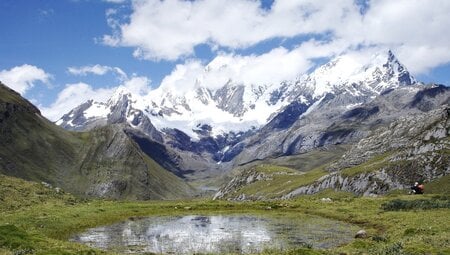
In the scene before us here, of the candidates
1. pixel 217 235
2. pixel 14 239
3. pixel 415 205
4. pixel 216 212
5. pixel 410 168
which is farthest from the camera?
pixel 410 168

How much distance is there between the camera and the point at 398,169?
160625 millimetres

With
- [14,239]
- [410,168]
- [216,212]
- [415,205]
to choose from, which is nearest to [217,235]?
[14,239]

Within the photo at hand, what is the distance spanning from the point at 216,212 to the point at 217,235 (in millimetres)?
29413

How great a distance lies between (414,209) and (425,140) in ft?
382

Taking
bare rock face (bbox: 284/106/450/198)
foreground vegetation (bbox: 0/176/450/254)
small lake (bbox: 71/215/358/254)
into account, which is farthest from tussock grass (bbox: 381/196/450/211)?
bare rock face (bbox: 284/106/450/198)

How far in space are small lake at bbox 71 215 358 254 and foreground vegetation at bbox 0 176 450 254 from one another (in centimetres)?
342

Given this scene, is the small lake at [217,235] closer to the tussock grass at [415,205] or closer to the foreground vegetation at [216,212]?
the foreground vegetation at [216,212]

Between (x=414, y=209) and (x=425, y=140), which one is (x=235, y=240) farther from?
(x=425, y=140)

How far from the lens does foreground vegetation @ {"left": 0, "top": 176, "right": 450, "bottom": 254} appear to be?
41156 millimetres

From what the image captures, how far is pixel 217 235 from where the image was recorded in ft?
192

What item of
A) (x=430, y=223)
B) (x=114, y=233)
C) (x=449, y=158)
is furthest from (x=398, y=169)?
(x=114, y=233)

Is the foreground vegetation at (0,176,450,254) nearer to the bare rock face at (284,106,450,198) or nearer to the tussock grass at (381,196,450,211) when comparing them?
the tussock grass at (381,196,450,211)

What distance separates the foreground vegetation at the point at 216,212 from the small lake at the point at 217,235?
3.42 metres

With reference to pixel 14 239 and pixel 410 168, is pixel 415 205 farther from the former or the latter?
pixel 410 168
